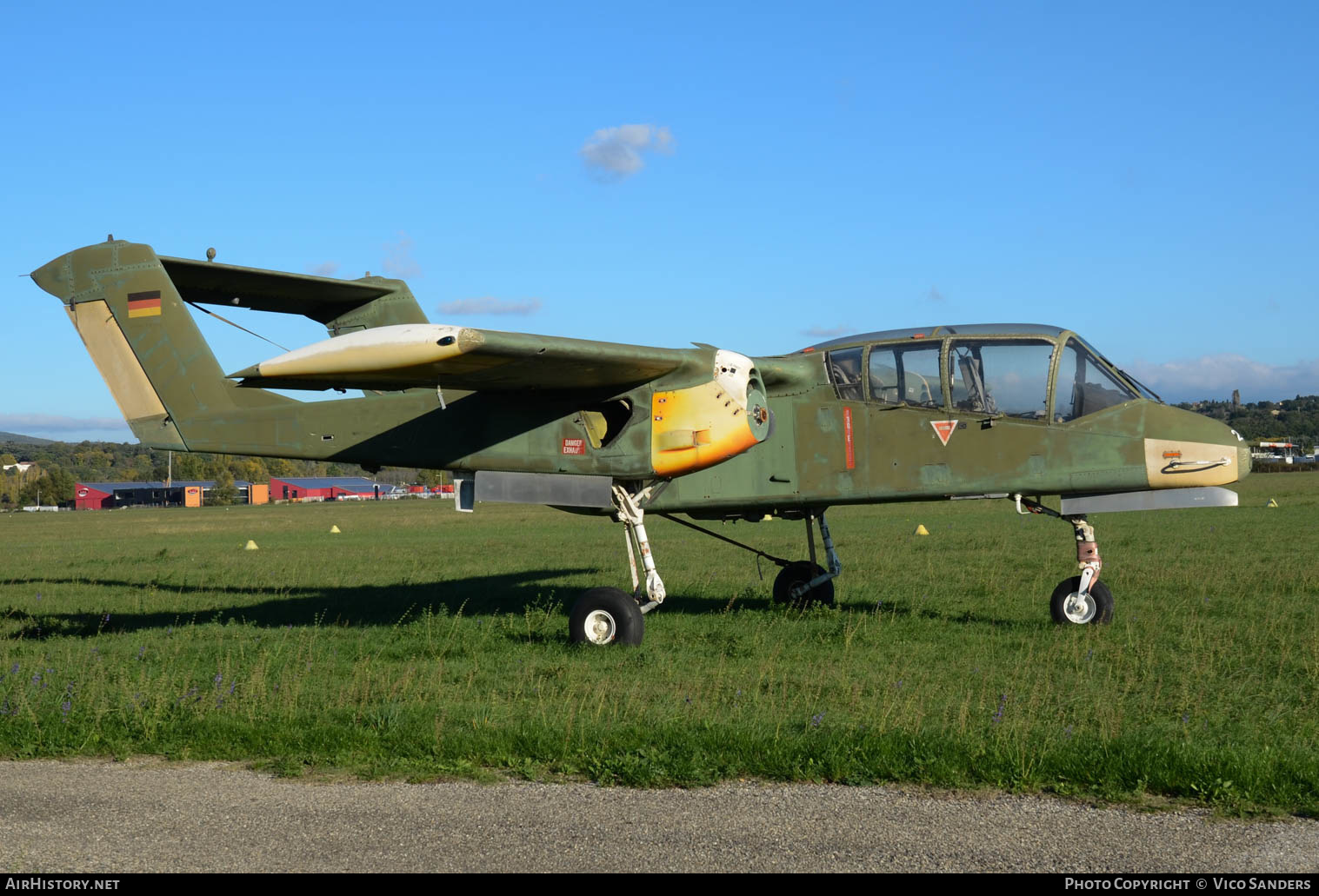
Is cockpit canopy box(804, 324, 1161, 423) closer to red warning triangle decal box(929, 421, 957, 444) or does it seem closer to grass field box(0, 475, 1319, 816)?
red warning triangle decal box(929, 421, 957, 444)

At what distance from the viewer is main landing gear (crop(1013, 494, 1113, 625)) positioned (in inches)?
505

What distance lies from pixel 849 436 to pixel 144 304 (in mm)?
10296

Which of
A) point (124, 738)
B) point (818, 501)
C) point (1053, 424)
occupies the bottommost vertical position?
point (124, 738)

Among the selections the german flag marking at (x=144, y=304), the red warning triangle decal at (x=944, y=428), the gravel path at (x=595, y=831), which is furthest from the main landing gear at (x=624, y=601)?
the german flag marking at (x=144, y=304)

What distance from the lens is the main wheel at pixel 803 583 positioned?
15.5 metres

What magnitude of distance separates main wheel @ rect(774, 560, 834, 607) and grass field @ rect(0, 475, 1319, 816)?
1.05 ft

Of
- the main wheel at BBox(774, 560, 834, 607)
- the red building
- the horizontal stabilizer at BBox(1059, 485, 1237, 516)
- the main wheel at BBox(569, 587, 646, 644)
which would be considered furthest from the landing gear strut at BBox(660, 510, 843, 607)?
the red building

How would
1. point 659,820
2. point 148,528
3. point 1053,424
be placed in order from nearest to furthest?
1. point 659,820
2. point 1053,424
3. point 148,528

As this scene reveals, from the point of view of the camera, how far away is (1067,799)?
6.34m

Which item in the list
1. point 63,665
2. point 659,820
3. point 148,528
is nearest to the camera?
point 659,820
